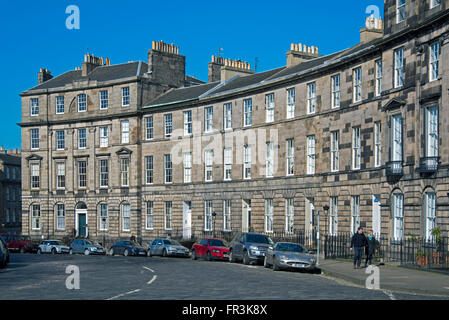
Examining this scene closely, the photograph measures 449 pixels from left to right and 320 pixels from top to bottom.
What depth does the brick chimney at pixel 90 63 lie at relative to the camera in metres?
72.8

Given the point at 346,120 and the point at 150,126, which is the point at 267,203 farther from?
the point at 150,126

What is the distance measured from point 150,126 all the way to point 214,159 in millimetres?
10000

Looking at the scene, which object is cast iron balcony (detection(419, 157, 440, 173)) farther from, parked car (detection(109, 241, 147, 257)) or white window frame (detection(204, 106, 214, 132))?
white window frame (detection(204, 106, 214, 132))

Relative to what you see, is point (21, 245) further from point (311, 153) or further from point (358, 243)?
point (358, 243)

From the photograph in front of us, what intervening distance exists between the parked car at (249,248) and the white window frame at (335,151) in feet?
31.2

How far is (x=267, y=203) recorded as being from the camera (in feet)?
173

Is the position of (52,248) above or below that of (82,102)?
below

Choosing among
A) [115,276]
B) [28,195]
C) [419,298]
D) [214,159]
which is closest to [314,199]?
[214,159]

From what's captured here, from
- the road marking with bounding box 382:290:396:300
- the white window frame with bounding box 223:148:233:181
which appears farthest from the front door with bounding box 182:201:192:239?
the road marking with bounding box 382:290:396:300

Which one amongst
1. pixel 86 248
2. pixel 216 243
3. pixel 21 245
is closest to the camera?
pixel 216 243

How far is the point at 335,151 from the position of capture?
148 feet

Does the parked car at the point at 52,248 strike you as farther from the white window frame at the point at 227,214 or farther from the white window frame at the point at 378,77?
the white window frame at the point at 378,77

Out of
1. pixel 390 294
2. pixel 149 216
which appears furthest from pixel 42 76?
pixel 390 294

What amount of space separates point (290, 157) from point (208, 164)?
10.3 meters
